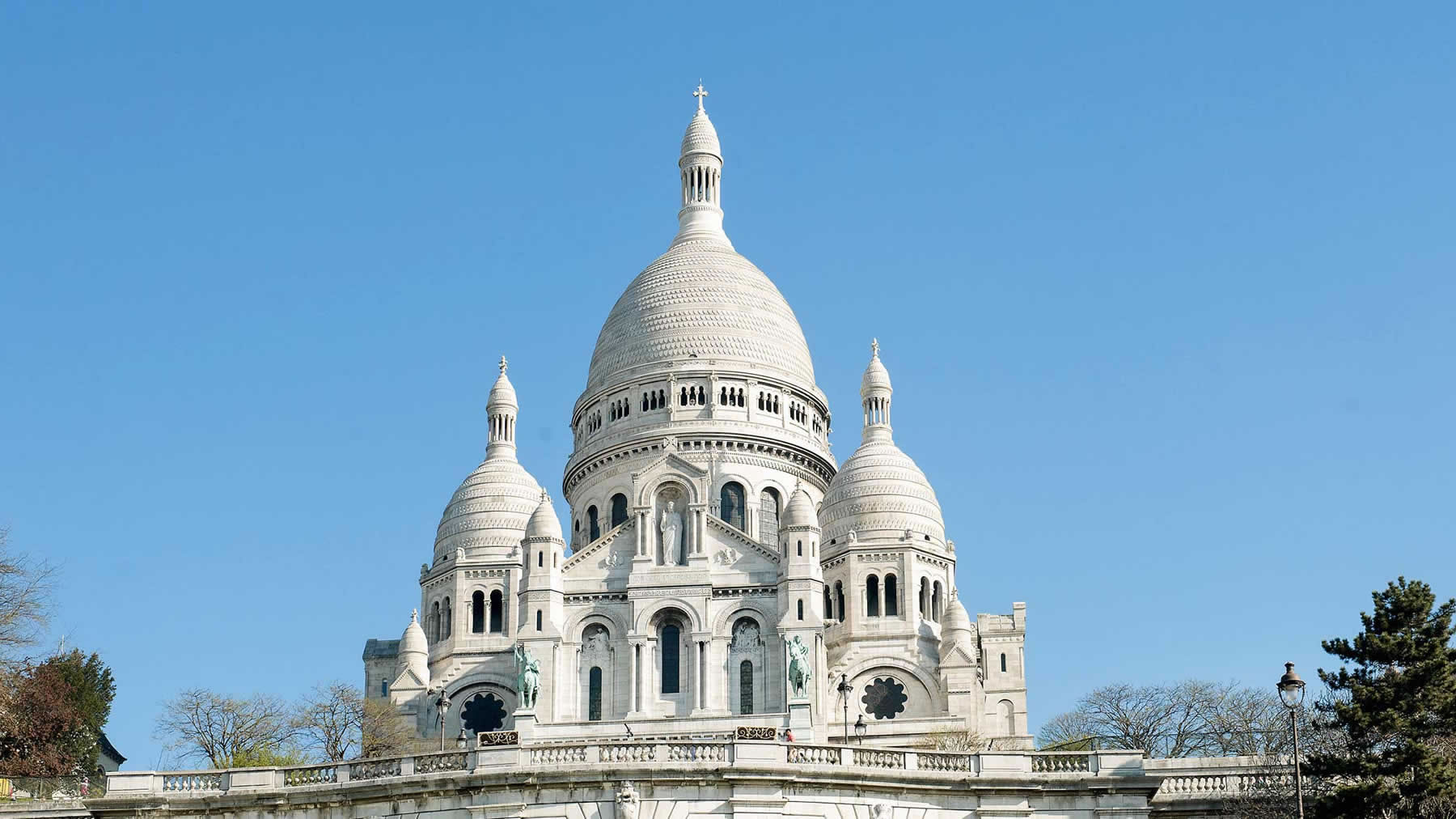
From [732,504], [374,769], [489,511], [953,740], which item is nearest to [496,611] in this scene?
[489,511]

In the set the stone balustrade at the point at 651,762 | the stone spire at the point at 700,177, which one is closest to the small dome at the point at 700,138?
the stone spire at the point at 700,177

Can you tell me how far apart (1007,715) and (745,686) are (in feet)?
45.2

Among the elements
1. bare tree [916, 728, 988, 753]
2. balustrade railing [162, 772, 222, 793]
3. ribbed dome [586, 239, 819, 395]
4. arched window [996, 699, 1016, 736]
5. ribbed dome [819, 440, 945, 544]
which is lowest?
balustrade railing [162, 772, 222, 793]

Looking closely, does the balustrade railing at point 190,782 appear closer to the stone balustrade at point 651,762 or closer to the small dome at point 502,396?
the stone balustrade at point 651,762

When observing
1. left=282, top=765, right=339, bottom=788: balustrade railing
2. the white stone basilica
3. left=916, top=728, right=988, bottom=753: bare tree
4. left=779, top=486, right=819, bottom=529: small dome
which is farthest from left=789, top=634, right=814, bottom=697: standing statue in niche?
left=282, top=765, right=339, bottom=788: balustrade railing

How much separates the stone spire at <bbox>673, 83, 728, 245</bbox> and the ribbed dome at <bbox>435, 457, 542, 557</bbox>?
66.3ft

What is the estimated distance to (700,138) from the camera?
127 metres

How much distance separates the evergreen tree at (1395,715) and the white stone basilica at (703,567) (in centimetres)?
3401

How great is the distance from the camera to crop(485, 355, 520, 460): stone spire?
4552 inches

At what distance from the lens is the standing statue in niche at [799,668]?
87000 mm

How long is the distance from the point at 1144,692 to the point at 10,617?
53.3 m

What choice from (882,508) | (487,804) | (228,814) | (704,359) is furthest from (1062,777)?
(704,359)

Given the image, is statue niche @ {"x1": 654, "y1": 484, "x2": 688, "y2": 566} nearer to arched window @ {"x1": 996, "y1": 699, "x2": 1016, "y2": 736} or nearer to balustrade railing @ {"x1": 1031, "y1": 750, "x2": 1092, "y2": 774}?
arched window @ {"x1": 996, "y1": 699, "x2": 1016, "y2": 736}

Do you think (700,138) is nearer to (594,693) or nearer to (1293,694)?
(594,693)
